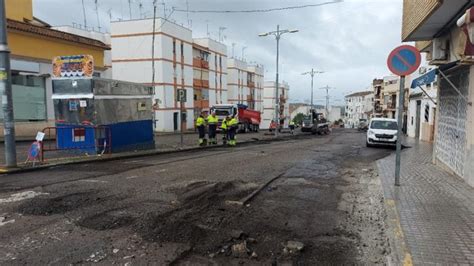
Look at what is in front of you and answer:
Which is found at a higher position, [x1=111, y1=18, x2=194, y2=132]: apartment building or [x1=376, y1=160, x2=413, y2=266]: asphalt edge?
[x1=111, y1=18, x2=194, y2=132]: apartment building

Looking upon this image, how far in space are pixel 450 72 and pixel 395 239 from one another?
25.6 ft

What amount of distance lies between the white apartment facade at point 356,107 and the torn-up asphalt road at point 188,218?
108m

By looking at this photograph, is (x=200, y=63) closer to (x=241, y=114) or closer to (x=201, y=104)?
(x=201, y=104)

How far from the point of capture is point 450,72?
35.5 feet

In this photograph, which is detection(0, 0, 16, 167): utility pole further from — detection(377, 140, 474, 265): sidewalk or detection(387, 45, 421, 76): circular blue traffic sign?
detection(387, 45, 421, 76): circular blue traffic sign

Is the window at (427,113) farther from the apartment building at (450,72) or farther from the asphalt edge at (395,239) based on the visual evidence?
the asphalt edge at (395,239)

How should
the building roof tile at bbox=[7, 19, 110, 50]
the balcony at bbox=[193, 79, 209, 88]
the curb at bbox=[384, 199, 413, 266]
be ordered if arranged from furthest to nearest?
the balcony at bbox=[193, 79, 209, 88] < the building roof tile at bbox=[7, 19, 110, 50] < the curb at bbox=[384, 199, 413, 266]

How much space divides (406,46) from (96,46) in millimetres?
24720

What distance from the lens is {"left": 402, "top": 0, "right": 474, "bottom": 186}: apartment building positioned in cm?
833

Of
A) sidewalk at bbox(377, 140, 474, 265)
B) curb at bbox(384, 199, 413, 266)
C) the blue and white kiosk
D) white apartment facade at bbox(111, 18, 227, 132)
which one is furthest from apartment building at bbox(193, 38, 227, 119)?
curb at bbox(384, 199, 413, 266)

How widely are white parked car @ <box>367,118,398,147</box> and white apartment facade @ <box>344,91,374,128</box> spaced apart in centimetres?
9327

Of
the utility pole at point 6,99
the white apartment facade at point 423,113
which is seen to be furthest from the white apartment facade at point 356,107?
the utility pole at point 6,99

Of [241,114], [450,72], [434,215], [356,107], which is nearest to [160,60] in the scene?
[241,114]

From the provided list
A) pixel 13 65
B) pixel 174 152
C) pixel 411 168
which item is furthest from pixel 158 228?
pixel 13 65
